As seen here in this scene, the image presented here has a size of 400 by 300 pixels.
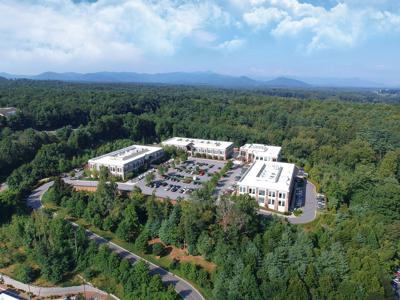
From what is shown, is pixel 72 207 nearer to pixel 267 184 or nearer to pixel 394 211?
pixel 267 184

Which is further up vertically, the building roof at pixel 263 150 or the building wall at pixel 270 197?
the building roof at pixel 263 150

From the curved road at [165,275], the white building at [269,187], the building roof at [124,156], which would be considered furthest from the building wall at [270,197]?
the building roof at [124,156]

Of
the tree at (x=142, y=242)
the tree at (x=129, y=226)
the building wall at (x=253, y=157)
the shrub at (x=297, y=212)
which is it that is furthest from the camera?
the building wall at (x=253, y=157)

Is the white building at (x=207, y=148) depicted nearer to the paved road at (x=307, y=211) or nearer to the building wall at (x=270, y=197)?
the paved road at (x=307, y=211)

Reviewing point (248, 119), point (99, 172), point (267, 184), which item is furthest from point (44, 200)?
point (248, 119)

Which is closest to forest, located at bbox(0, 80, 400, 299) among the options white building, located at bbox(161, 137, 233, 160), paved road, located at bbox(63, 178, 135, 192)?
paved road, located at bbox(63, 178, 135, 192)

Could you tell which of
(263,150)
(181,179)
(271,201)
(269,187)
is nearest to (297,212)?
(271,201)

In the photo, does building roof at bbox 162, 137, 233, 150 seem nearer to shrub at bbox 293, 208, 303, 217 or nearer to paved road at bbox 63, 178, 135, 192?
paved road at bbox 63, 178, 135, 192

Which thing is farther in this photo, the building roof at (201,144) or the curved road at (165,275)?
the building roof at (201,144)
